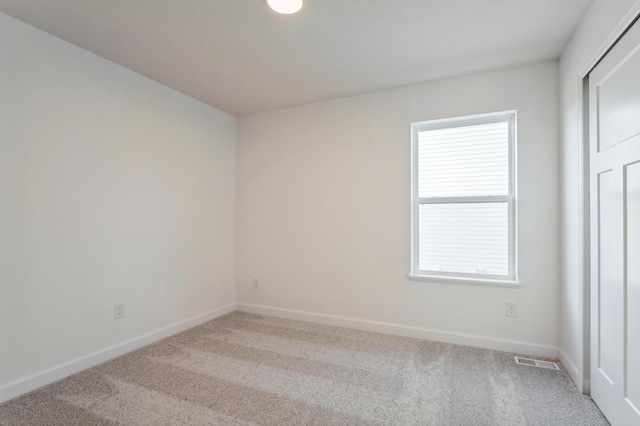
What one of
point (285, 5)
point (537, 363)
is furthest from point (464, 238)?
point (285, 5)

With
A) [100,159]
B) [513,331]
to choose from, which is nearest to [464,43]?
[513,331]

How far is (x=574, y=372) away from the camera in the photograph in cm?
213

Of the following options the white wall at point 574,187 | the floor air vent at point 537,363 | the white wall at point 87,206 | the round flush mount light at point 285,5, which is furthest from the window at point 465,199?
the white wall at point 87,206

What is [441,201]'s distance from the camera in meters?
2.92

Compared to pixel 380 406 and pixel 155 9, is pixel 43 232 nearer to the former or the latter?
pixel 155 9

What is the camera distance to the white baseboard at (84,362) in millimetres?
1960

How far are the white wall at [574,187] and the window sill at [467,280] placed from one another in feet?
1.20

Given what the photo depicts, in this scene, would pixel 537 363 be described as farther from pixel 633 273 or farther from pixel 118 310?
pixel 118 310

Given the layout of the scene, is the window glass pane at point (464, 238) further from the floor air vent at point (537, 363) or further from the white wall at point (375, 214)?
the floor air vent at point (537, 363)

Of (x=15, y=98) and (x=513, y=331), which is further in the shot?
(x=513, y=331)

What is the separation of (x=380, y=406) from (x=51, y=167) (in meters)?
2.76

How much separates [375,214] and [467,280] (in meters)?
1.04

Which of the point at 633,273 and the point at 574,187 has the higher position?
the point at 574,187

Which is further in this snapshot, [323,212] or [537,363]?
[323,212]
